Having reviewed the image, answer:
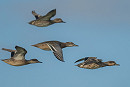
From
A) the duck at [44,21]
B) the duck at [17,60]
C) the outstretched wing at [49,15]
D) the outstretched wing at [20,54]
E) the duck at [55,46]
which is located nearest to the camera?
the duck at [55,46]

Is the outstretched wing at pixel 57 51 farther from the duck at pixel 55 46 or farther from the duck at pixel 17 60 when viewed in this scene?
the duck at pixel 17 60

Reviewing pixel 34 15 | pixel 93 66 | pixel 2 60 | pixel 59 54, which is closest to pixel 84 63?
pixel 93 66

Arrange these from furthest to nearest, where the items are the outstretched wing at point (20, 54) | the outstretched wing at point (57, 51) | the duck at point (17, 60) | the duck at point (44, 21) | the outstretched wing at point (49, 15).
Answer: the duck at point (44, 21), the outstretched wing at point (49, 15), the duck at point (17, 60), the outstretched wing at point (20, 54), the outstretched wing at point (57, 51)

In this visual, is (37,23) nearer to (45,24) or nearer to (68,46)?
(45,24)

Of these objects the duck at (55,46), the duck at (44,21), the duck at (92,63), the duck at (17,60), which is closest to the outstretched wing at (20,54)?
the duck at (17,60)

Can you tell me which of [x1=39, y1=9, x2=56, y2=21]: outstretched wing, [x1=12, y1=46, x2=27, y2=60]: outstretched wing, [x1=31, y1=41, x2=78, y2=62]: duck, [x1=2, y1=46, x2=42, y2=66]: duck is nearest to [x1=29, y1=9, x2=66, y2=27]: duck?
[x1=39, y1=9, x2=56, y2=21]: outstretched wing

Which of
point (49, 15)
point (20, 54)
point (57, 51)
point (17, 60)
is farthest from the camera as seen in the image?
point (49, 15)

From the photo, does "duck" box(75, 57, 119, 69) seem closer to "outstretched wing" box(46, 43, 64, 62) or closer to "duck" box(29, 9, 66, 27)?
"outstretched wing" box(46, 43, 64, 62)

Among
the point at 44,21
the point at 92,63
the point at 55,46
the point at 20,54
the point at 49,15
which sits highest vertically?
the point at 44,21

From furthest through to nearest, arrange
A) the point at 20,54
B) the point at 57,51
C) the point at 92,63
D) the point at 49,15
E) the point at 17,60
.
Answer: the point at 49,15 < the point at 17,60 < the point at 92,63 < the point at 20,54 < the point at 57,51

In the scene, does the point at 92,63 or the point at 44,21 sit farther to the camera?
the point at 44,21

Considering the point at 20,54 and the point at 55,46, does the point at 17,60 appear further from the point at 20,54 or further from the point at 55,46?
the point at 55,46

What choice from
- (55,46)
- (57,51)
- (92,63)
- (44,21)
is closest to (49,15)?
(44,21)

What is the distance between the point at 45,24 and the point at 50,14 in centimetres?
205
